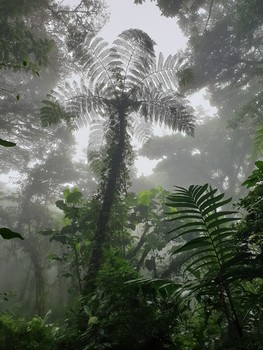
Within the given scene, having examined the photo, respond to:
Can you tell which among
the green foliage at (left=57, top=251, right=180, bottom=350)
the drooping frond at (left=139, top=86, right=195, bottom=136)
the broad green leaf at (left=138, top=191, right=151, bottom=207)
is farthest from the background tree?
the green foliage at (left=57, top=251, right=180, bottom=350)

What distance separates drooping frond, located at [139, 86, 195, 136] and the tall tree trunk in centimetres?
74

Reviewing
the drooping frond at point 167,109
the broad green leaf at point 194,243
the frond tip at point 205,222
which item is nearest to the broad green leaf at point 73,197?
the drooping frond at point 167,109

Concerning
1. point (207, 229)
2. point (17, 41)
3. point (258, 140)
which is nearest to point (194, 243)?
point (207, 229)

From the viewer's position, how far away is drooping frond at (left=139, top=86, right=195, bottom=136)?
6590 mm

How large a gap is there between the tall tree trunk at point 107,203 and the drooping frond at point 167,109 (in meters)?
0.74

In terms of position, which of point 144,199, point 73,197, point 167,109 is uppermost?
point 167,109

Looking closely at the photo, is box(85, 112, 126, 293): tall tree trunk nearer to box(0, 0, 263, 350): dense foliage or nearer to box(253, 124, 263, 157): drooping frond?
box(0, 0, 263, 350): dense foliage

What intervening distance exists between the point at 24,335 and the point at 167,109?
5046mm

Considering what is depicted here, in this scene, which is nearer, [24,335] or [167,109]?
[24,335]

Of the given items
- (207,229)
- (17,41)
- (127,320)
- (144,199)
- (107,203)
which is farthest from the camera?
(144,199)

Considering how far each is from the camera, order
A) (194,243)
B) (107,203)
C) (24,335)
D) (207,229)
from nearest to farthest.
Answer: (194,243), (207,229), (24,335), (107,203)

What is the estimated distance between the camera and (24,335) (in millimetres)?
3244

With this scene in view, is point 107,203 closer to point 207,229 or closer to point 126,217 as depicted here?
point 126,217

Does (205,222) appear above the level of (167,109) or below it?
below
